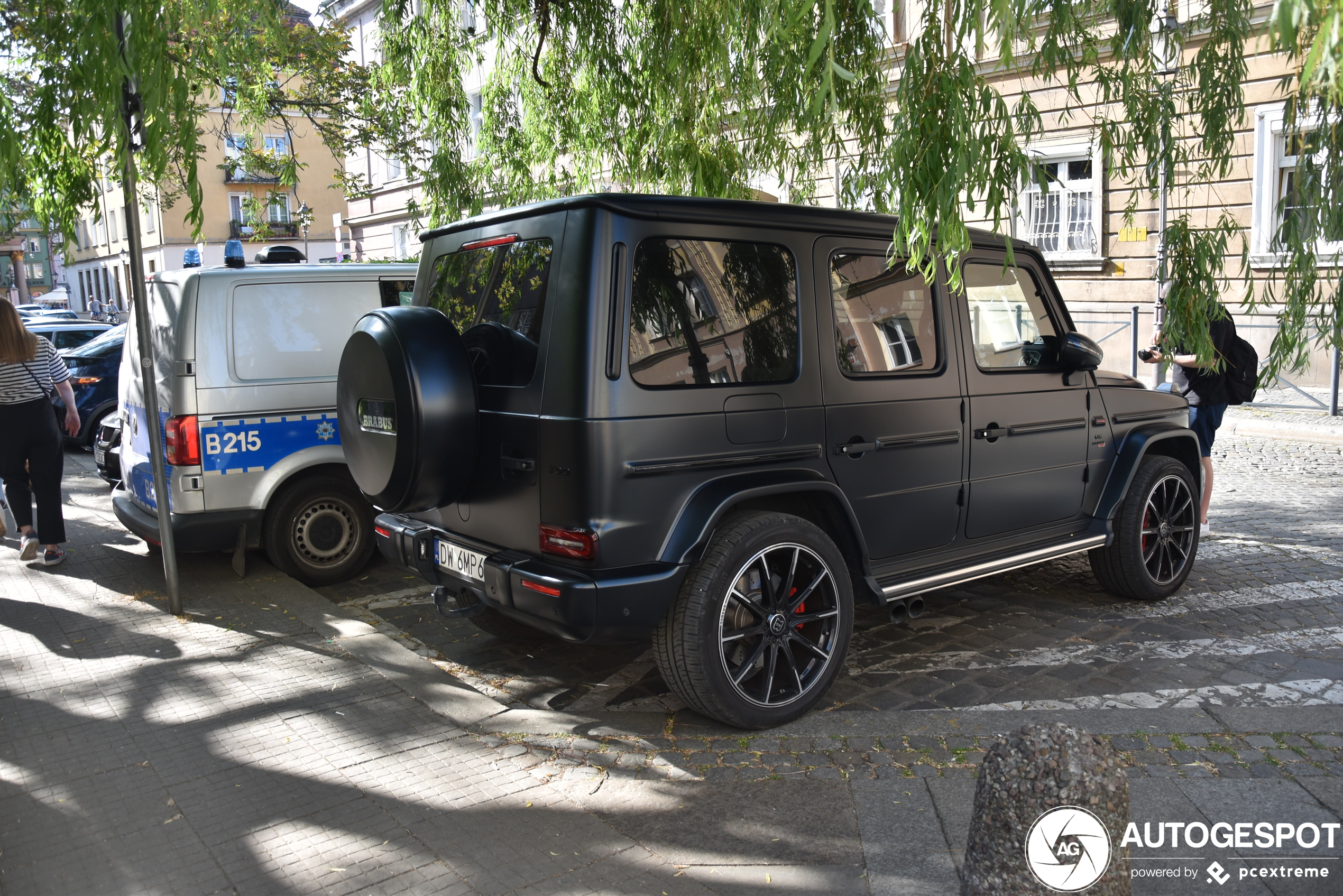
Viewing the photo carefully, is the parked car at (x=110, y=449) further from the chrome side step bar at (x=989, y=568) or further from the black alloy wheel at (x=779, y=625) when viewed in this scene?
the chrome side step bar at (x=989, y=568)

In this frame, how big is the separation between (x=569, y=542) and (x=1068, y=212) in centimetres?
1576

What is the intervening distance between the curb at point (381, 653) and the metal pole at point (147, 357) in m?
0.61

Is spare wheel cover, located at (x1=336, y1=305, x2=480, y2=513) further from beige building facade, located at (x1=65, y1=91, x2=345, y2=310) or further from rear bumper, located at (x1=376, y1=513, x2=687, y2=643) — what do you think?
beige building facade, located at (x1=65, y1=91, x2=345, y2=310)

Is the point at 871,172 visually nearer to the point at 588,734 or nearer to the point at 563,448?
the point at 563,448

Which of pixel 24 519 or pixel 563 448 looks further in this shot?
pixel 24 519

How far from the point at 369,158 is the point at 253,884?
30938 mm

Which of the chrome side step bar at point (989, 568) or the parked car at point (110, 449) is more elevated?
the parked car at point (110, 449)

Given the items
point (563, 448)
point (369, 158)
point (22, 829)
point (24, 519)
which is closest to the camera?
point (22, 829)

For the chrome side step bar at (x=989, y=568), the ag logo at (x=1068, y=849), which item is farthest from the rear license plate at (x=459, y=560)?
the ag logo at (x=1068, y=849)

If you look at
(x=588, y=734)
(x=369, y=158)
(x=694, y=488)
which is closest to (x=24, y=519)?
(x=588, y=734)

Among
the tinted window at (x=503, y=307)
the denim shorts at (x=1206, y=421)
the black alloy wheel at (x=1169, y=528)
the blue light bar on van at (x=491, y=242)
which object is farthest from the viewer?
the denim shorts at (x=1206, y=421)

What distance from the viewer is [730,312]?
410cm

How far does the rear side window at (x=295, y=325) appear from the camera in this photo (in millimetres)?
6090

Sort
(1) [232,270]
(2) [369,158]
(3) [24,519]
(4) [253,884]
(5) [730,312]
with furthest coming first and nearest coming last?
(2) [369,158], (3) [24,519], (1) [232,270], (5) [730,312], (4) [253,884]
